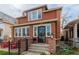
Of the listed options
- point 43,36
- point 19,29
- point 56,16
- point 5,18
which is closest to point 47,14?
point 56,16

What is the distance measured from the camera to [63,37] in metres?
2.77

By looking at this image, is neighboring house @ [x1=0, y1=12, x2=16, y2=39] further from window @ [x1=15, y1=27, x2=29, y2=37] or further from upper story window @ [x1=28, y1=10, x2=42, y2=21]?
upper story window @ [x1=28, y1=10, x2=42, y2=21]

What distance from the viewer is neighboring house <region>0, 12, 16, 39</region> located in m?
2.83

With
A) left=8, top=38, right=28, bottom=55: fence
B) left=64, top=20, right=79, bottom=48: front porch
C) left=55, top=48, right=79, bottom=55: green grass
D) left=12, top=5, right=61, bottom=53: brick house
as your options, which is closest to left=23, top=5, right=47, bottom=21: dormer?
left=12, top=5, right=61, bottom=53: brick house

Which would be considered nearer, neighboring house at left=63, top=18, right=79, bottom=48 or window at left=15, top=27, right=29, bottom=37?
neighboring house at left=63, top=18, right=79, bottom=48

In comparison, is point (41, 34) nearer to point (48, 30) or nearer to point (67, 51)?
point (48, 30)

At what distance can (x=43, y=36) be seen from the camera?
111 inches

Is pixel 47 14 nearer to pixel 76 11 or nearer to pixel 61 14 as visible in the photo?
pixel 61 14

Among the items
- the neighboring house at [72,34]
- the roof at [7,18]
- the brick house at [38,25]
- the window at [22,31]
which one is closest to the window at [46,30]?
the brick house at [38,25]

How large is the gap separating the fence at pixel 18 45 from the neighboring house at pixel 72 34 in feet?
2.31

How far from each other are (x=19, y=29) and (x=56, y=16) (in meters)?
0.70

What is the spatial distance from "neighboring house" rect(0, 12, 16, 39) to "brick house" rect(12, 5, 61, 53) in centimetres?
8
